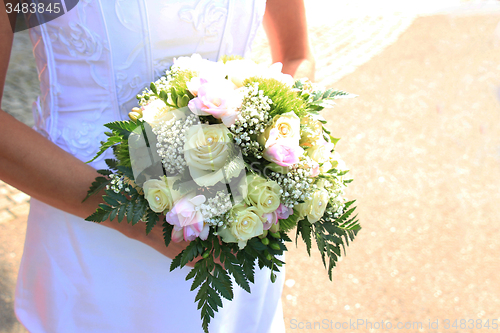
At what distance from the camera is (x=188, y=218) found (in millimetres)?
1027

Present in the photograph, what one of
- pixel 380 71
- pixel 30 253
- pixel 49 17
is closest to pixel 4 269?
pixel 30 253

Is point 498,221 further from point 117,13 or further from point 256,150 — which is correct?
point 117,13

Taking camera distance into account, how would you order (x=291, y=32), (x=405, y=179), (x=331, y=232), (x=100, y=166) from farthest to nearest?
(x=405, y=179) → (x=291, y=32) → (x=100, y=166) → (x=331, y=232)

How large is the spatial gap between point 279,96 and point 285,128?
0.13 meters

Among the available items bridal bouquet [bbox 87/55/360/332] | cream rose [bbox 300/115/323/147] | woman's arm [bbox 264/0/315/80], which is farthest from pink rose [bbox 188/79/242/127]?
woman's arm [bbox 264/0/315/80]

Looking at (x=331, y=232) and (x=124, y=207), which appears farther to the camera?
(x=331, y=232)

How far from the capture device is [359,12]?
700 centimetres

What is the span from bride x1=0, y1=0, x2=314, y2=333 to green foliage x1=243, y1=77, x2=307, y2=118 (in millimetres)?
474

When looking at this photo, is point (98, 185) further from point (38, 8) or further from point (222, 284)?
point (38, 8)

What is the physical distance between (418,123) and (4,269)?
434 cm

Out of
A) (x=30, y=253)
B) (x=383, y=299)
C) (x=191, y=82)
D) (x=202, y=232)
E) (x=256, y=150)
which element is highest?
(x=191, y=82)
